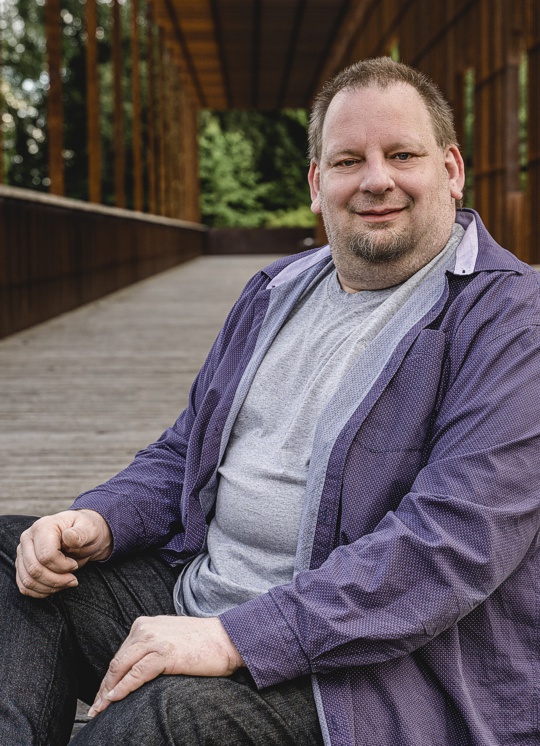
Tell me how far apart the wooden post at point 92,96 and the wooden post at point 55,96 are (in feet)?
7.18

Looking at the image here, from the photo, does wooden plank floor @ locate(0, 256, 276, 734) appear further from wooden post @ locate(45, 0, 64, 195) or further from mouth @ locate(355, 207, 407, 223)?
wooden post @ locate(45, 0, 64, 195)

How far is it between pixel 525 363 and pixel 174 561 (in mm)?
791

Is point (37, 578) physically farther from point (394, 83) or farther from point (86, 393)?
point (86, 393)

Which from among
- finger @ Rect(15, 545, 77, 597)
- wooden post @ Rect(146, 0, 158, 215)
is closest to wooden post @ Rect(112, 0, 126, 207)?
wooden post @ Rect(146, 0, 158, 215)

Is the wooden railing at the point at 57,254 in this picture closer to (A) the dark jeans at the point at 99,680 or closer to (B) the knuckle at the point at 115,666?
(A) the dark jeans at the point at 99,680

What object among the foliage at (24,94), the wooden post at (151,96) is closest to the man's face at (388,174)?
the wooden post at (151,96)

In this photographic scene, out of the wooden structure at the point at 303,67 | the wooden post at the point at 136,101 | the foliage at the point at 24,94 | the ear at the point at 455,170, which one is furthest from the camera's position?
the foliage at the point at 24,94

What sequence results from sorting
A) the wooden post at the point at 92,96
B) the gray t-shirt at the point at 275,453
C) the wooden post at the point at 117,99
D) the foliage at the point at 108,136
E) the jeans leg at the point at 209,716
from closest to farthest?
1. the jeans leg at the point at 209,716
2. the gray t-shirt at the point at 275,453
3. the wooden post at the point at 92,96
4. the wooden post at the point at 117,99
5. the foliage at the point at 108,136

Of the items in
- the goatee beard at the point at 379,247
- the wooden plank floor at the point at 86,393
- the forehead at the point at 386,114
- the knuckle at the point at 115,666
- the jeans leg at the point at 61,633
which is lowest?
the wooden plank floor at the point at 86,393

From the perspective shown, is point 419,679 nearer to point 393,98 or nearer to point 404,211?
point 404,211

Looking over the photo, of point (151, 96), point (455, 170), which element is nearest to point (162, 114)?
point (151, 96)

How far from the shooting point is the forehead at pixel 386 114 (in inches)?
68.0

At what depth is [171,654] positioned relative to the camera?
1.45 meters

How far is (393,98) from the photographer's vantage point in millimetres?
1726
